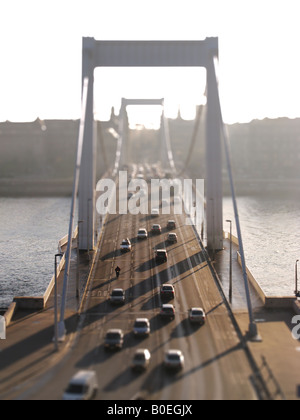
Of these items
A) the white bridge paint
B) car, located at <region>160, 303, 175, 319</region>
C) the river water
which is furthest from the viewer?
the river water

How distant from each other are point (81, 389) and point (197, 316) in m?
8.51

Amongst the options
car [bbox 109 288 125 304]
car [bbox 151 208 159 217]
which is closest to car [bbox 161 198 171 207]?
car [bbox 151 208 159 217]

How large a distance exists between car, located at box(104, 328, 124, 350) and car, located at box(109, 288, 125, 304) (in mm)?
5226

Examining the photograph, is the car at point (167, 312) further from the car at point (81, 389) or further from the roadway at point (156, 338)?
the car at point (81, 389)

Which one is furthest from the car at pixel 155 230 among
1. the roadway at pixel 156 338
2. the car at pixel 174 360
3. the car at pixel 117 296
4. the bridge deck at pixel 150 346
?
the car at pixel 174 360

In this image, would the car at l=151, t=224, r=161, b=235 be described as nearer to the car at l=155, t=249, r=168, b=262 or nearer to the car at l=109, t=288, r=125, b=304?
the car at l=155, t=249, r=168, b=262

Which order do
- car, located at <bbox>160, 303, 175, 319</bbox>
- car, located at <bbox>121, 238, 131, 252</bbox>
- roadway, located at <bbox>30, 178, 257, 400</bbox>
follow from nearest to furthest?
1. roadway, located at <bbox>30, 178, 257, 400</bbox>
2. car, located at <bbox>160, 303, 175, 319</bbox>
3. car, located at <bbox>121, 238, 131, 252</bbox>

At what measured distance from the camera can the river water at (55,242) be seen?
37.8 meters

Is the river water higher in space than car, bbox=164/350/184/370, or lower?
higher

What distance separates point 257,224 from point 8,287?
33.0 m

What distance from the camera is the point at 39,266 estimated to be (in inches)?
1677

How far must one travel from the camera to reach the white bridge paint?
36.9m

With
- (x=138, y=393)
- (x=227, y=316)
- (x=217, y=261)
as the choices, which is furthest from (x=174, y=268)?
(x=138, y=393)
